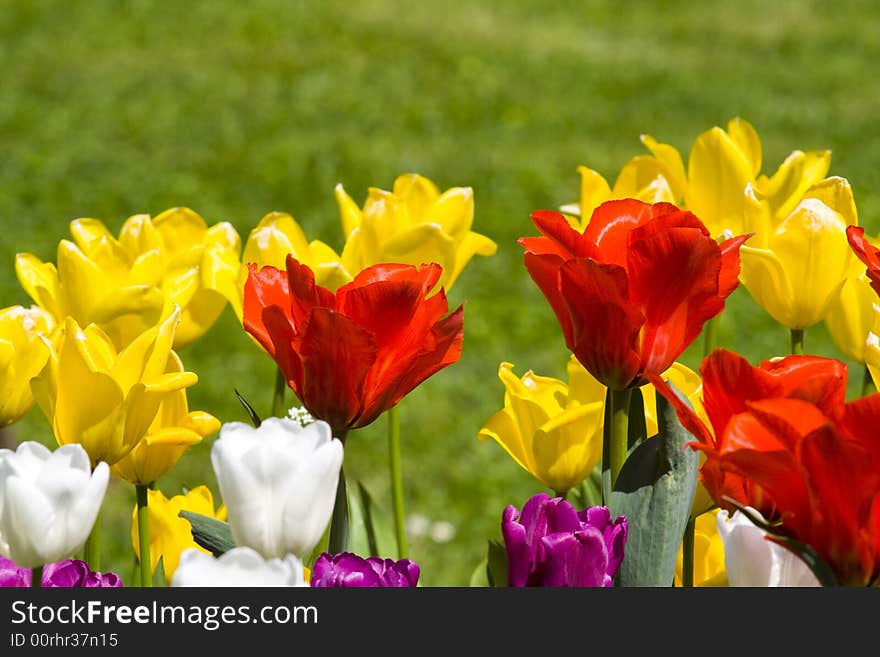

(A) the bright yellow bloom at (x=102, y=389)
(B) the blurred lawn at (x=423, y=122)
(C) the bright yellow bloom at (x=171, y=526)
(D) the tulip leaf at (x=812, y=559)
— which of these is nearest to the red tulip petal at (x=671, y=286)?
(D) the tulip leaf at (x=812, y=559)

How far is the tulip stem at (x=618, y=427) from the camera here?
91 centimetres

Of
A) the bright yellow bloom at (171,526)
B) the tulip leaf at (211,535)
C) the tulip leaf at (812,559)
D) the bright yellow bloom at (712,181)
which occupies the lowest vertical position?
the tulip leaf at (812,559)

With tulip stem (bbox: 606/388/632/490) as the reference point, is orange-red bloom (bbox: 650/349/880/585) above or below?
below

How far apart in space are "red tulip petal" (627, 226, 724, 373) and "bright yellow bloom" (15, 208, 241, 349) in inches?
17.3

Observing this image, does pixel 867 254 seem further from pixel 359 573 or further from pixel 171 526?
pixel 171 526

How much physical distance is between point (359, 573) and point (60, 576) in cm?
21

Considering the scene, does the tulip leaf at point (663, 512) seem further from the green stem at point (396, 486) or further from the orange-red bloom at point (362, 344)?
the green stem at point (396, 486)

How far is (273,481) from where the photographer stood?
756 mm

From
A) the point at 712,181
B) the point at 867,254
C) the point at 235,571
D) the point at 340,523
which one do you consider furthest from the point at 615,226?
the point at 712,181

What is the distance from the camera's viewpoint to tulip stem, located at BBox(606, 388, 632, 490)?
91cm

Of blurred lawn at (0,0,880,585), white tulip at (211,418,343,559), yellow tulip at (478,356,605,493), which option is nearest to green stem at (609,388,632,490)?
yellow tulip at (478,356,605,493)

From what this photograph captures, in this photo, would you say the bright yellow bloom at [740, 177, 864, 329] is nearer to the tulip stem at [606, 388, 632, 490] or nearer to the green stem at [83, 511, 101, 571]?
the tulip stem at [606, 388, 632, 490]

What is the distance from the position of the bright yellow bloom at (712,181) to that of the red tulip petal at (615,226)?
394 millimetres

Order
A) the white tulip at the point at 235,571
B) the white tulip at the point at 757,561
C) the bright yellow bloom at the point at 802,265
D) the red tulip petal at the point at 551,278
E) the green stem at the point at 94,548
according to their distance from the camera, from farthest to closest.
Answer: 1. the bright yellow bloom at the point at 802,265
2. the green stem at the point at 94,548
3. the red tulip petal at the point at 551,278
4. the white tulip at the point at 757,561
5. the white tulip at the point at 235,571
